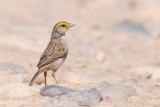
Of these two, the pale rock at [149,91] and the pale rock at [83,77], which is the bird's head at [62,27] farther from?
the pale rock at [149,91]

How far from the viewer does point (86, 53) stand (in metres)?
13.9

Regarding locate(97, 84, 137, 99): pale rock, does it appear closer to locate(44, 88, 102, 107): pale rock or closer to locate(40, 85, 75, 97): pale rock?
locate(44, 88, 102, 107): pale rock

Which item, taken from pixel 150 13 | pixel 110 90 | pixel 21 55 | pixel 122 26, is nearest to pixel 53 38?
pixel 110 90

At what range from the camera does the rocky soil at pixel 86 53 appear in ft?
24.0

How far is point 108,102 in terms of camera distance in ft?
23.2

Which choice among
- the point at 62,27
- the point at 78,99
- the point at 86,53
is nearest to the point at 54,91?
the point at 78,99

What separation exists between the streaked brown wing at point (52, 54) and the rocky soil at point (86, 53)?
0.44 m

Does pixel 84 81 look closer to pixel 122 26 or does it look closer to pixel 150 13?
pixel 122 26

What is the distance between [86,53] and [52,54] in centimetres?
532

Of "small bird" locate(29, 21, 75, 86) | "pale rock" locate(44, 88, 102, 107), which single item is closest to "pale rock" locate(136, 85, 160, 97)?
"pale rock" locate(44, 88, 102, 107)

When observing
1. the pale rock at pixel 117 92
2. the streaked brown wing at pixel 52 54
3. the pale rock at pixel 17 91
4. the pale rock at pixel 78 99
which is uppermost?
the streaked brown wing at pixel 52 54

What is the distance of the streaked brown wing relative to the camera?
27.7 ft

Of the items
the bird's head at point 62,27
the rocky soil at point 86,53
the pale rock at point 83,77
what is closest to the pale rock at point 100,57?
the rocky soil at point 86,53

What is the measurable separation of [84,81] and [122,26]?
8095 mm
